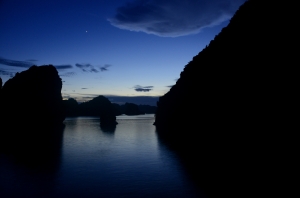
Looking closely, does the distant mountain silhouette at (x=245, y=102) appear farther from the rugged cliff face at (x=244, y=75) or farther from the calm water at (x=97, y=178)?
the calm water at (x=97, y=178)

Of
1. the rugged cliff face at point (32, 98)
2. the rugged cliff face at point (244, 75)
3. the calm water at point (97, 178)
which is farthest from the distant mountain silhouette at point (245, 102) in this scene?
the rugged cliff face at point (32, 98)

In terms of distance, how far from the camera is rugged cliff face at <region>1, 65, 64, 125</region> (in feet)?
371

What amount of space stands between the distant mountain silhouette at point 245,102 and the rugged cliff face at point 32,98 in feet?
345

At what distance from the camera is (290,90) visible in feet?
68.7

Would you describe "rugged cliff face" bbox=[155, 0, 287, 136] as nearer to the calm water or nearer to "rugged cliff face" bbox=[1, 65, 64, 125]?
the calm water

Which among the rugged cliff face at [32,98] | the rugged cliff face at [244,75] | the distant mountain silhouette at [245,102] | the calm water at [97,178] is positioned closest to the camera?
the calm water at [97,178]

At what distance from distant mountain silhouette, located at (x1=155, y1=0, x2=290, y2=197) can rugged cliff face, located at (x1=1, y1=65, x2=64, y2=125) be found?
105 meters

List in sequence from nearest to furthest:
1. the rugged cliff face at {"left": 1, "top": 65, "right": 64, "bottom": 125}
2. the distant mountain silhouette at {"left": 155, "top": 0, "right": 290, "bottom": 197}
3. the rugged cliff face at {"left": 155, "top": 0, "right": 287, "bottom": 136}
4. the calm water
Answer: the calm water
the distant mountain silhouette at {"left": 155, "top": 0, "right": 290, "bottom": 197}
the rugged cliff face at {"left": 155, "top": 0, "right": 287, "bottom": 136}
the rugged cliff face at {"left": 1, "top": 65, "right": 64, "bottom": 125}

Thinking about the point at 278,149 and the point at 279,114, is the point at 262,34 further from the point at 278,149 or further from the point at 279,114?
the point at 278,149

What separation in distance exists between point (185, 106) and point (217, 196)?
4931 cm

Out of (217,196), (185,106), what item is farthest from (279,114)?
(185,106)

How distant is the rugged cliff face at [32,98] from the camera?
4456 inches

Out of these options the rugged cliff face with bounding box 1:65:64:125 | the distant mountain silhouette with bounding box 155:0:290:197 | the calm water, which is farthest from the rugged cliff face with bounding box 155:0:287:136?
the rugged cliff face with bounding box 1:65:64:125

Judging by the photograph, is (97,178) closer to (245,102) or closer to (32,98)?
(245,102)
